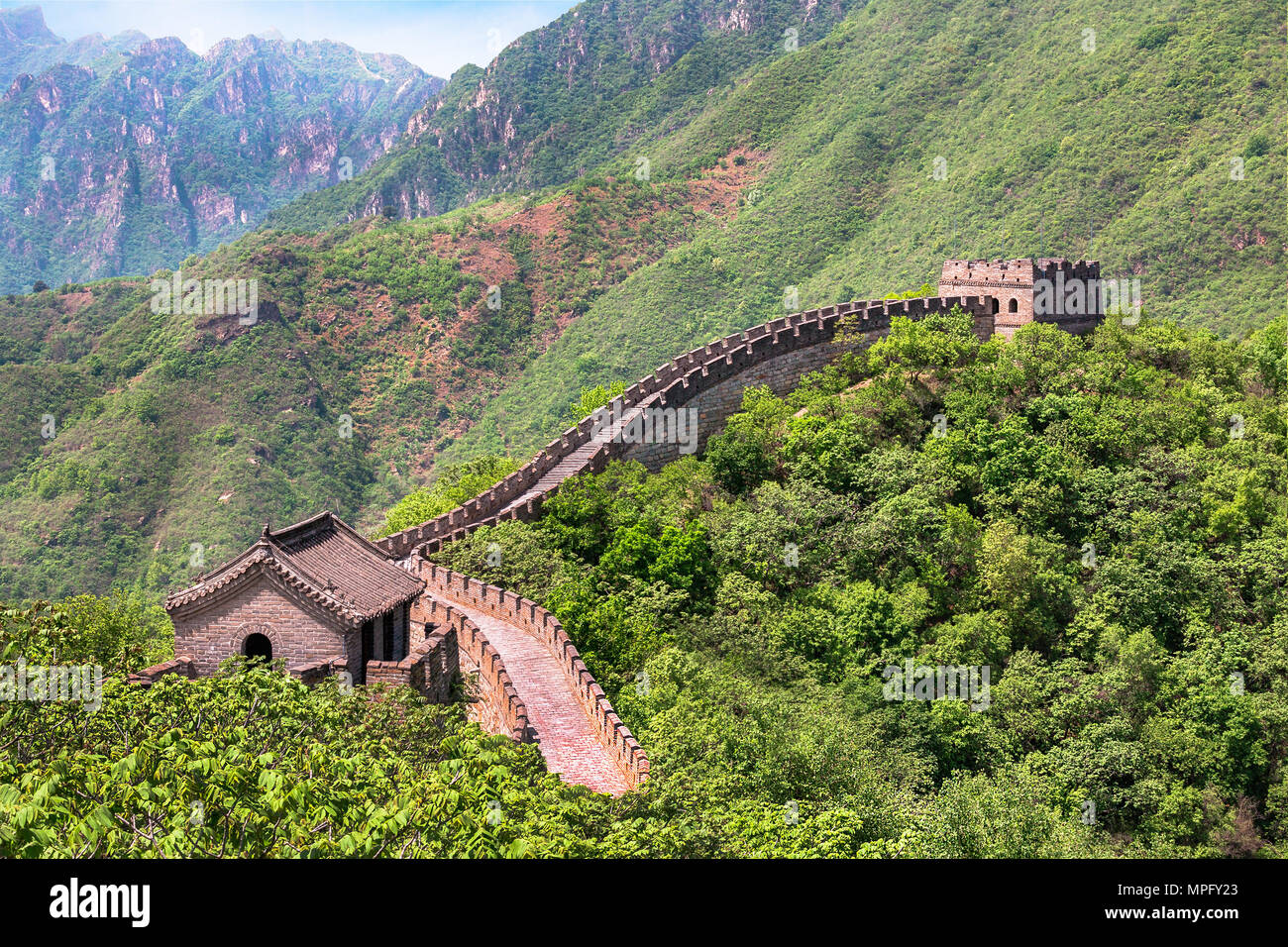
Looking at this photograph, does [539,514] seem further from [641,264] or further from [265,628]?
[641,264]

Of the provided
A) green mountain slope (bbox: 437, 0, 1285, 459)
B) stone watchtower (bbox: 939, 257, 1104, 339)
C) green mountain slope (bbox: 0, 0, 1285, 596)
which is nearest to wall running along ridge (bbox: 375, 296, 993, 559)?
stone watchtower (bbox: 939, 257, 1104, 339)

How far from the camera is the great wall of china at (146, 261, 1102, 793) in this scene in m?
20.6

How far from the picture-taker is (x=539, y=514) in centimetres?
3547

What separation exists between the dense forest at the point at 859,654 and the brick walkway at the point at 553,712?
927 mm

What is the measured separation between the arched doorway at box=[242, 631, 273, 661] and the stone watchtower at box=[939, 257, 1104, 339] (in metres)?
31.0

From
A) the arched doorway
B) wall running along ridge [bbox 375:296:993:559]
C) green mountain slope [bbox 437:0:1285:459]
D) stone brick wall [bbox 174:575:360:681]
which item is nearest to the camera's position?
stone brick wall [bbox 174:575:360:681]

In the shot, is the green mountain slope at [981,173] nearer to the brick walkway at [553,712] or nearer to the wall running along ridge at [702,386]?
the wall running along ridge at [702,386]

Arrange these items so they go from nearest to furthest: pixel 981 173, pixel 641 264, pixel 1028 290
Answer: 1. pixel 1028 290
2. pixel 981 173
3. pixel 641 264

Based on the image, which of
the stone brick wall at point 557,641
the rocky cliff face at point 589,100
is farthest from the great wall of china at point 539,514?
the rocky cliff face at point 589,100

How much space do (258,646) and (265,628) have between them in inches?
11.8

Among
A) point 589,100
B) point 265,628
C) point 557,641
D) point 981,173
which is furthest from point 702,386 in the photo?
point 589,100

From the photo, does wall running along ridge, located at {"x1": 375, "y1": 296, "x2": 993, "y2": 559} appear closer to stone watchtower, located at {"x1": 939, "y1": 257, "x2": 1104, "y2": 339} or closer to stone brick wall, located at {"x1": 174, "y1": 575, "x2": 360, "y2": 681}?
stone watchtower, located at {"x1": 939, "y1": 257, "x2": 1104, "y2": 339}

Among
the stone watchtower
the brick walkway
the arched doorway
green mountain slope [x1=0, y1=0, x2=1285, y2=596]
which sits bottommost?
the brick walkway

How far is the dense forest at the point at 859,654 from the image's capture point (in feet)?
40.9
